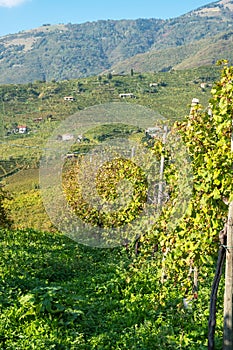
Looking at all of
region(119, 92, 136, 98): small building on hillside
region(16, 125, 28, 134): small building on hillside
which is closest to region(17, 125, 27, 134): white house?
region(16, 125, 28, 134): small building on hillside

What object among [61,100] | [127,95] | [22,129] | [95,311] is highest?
[127,95]

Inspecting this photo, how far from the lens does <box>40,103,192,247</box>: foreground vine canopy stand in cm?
720

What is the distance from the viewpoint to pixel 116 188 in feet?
36.5

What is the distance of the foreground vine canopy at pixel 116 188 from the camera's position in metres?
7.20

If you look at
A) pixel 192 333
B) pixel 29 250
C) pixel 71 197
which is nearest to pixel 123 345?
pixel 192 333

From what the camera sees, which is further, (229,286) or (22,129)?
(22,129)

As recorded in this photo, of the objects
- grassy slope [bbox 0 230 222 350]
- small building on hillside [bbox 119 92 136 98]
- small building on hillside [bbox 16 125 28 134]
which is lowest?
grassy slope [bbox 0 230 222 350]

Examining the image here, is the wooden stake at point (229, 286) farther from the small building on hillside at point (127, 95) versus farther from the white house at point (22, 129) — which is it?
the small building on hillside at point (127, 95)

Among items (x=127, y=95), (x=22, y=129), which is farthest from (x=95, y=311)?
(x=127, y=95)

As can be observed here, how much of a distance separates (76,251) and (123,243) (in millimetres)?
1352

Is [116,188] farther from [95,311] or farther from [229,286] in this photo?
[229,286]

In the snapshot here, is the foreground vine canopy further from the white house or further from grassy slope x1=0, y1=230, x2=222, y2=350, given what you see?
the white house

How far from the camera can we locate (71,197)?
49.2 ft

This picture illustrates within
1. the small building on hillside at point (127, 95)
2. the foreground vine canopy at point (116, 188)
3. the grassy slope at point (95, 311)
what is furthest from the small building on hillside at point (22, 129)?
the grassy slope at point (95, 311)
